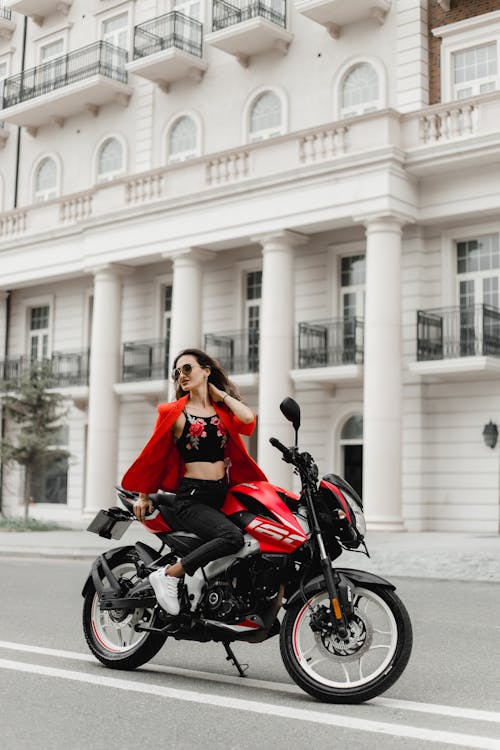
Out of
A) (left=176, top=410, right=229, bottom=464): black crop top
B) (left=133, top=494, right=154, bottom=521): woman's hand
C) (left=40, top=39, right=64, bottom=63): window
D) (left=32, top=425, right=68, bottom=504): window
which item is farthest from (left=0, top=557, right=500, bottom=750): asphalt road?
(left=40, top=39, right=64, bottom=63): window

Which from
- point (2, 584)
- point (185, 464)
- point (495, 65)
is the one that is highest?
point (495, 65)

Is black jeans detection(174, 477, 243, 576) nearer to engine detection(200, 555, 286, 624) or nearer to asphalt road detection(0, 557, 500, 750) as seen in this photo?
engine detection(200, 555, 286, 624)

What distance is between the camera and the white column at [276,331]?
23.4 meters

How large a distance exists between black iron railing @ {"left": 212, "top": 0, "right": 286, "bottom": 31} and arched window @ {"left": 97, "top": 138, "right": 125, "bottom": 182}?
520 cm

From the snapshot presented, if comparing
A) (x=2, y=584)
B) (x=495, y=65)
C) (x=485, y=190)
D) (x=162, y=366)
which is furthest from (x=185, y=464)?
(x=162, y=366)

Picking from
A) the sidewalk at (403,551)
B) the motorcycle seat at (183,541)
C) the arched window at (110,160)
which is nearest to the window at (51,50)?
the arched window at (110,160)

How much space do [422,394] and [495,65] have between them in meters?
7.51

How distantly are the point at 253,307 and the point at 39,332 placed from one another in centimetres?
887

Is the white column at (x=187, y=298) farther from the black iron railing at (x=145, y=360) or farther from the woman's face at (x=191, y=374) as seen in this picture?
the woman's face at (x=191, y=374)

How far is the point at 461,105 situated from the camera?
21703 millimetres

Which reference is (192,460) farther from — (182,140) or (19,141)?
(19,141)

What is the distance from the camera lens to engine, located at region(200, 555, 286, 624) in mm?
5781

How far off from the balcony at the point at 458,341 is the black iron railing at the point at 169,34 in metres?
10.8

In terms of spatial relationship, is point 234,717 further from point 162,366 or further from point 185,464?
point 162,366
